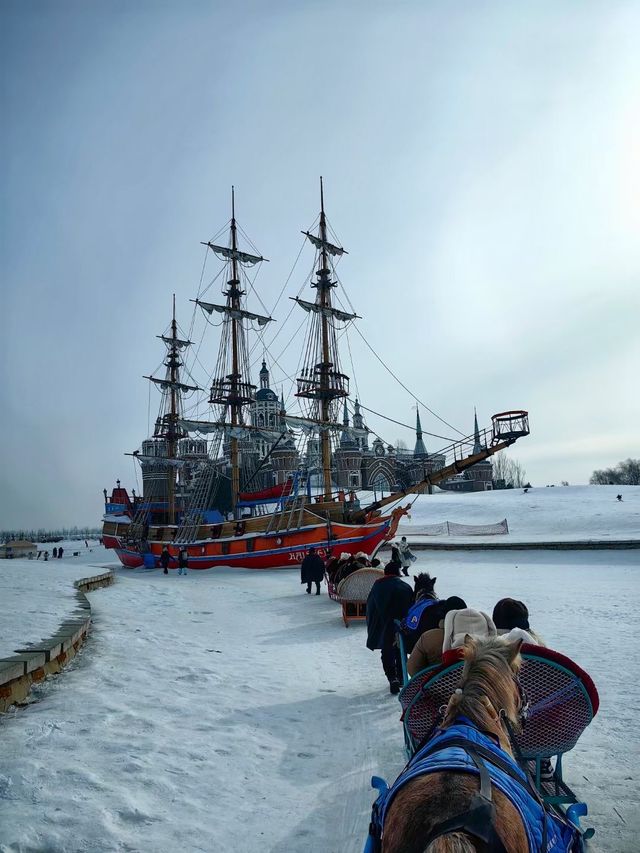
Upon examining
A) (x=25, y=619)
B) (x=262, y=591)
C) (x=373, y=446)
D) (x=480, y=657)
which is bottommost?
(x=262, y=591)

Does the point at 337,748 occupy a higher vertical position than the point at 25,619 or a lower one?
lower

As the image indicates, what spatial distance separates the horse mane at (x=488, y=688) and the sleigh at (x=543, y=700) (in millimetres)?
713

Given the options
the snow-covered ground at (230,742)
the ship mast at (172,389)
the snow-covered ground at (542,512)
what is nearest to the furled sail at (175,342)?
the ship mast at (172,389)

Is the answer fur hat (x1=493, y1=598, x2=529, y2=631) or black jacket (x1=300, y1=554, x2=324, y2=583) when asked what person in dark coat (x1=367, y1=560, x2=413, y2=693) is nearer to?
fur hat (x1=493, y1=598, x2=529, y2=631)

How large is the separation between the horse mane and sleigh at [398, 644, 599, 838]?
713 millimetres

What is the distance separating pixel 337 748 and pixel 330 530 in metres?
21.7

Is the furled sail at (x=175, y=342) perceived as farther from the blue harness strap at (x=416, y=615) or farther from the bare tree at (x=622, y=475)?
the bare tree at (x=622, y=475)

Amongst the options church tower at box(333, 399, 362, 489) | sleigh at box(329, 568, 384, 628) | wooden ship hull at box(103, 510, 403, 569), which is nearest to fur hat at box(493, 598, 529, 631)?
sleigh at box(329, 568, 384, 628)

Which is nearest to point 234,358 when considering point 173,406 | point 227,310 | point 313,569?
point 227,310

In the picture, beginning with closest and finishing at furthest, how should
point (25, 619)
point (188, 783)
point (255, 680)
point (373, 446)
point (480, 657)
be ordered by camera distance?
point (480, 657) → point (188, 783) → point (255, 680) → point (25, 619) → point (373, 446)

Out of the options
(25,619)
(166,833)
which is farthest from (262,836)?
(25,619)

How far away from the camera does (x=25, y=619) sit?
25.8ft

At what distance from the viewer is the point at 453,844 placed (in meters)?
1.49

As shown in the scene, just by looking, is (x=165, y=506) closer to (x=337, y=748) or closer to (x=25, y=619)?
(x=25, y=619)
